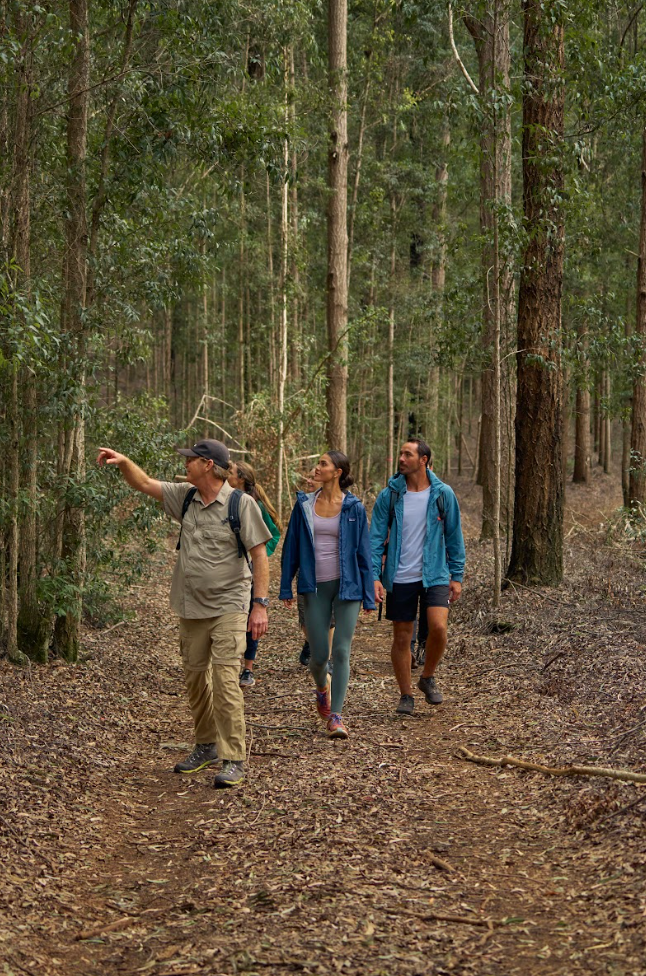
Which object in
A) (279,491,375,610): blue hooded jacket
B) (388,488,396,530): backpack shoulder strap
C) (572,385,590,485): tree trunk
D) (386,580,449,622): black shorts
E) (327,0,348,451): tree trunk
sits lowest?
(386,580,449,622): black shorts

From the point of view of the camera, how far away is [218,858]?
4816mm

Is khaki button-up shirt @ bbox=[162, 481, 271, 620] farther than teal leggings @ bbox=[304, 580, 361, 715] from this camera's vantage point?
No

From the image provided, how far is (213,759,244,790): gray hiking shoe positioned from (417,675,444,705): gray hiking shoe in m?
2.19

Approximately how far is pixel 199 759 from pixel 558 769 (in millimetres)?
2245

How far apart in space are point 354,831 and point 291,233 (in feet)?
61.2

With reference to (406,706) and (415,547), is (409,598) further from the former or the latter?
(406,706)

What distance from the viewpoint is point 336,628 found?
6.88m

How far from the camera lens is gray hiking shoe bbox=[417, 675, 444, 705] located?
7.75 m

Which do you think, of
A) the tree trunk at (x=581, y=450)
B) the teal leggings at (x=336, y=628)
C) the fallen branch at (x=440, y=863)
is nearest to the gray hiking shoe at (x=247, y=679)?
the teal leggings at (x=336, y=628)

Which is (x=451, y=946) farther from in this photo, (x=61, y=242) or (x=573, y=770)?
(x=61, y=242)

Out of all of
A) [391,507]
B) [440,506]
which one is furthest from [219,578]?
[440,506]

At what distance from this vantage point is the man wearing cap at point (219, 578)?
591 centimetres

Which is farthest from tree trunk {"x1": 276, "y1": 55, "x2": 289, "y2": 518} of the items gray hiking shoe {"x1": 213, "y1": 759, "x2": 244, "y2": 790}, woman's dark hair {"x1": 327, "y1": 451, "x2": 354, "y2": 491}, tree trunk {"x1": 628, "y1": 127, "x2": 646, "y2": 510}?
gray hiking shoe {"x1": 213, "y1": 759, "x2": 244, "y2": 790}

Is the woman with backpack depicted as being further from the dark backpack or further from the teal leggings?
the dark backpack
